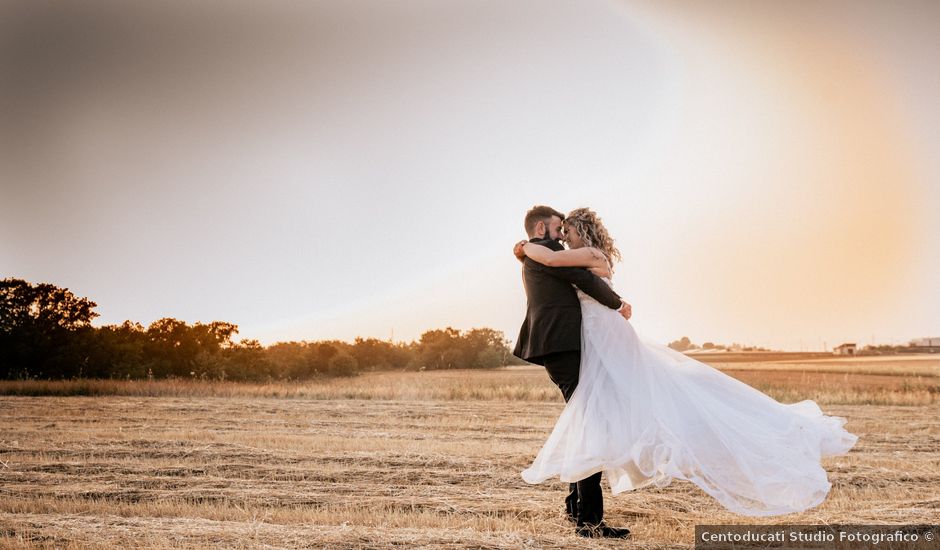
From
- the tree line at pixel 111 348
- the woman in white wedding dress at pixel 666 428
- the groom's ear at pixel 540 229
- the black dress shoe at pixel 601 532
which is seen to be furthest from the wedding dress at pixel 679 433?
the tree line at pixel 111 348

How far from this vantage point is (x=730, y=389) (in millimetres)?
5777

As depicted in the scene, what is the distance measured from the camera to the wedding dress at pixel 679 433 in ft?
17.0

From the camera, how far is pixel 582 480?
5578 millimetres

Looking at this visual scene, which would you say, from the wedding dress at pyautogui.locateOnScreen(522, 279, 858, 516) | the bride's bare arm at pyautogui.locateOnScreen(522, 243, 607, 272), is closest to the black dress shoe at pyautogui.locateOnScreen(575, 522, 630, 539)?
the wedding dress at pyautogui.locateOnScreen(522, 279, 858, 516)

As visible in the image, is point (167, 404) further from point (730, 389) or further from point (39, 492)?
point (730, 389)

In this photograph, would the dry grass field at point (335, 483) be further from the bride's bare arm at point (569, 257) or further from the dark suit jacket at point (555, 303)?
the bride's bare arm at point (569, 257)

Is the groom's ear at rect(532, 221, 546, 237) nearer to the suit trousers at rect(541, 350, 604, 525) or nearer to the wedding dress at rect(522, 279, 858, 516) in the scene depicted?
the wedding dress at rect(522, 279, 858, 516)

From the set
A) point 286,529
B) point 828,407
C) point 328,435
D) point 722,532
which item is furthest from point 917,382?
point 286,529

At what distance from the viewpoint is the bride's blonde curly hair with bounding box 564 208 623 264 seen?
5660mm

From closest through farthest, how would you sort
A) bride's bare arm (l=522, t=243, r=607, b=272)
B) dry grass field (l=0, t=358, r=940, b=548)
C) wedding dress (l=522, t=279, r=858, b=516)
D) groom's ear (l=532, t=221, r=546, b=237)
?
wedding dress (l=522, t=279, r=858, b=516) < bride's bare arm (l=522, t=243, r=607, b=272) < groom's ear (l=532, t=221, r=546, b=237) < dry grass field (l=0, t=358, r=940, b=548)

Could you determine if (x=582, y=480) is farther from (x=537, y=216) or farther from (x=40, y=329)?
(x=40, y=329)

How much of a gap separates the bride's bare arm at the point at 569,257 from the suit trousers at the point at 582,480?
2.35 ft

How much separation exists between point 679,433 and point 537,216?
1.98 meters

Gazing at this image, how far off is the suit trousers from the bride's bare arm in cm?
72
